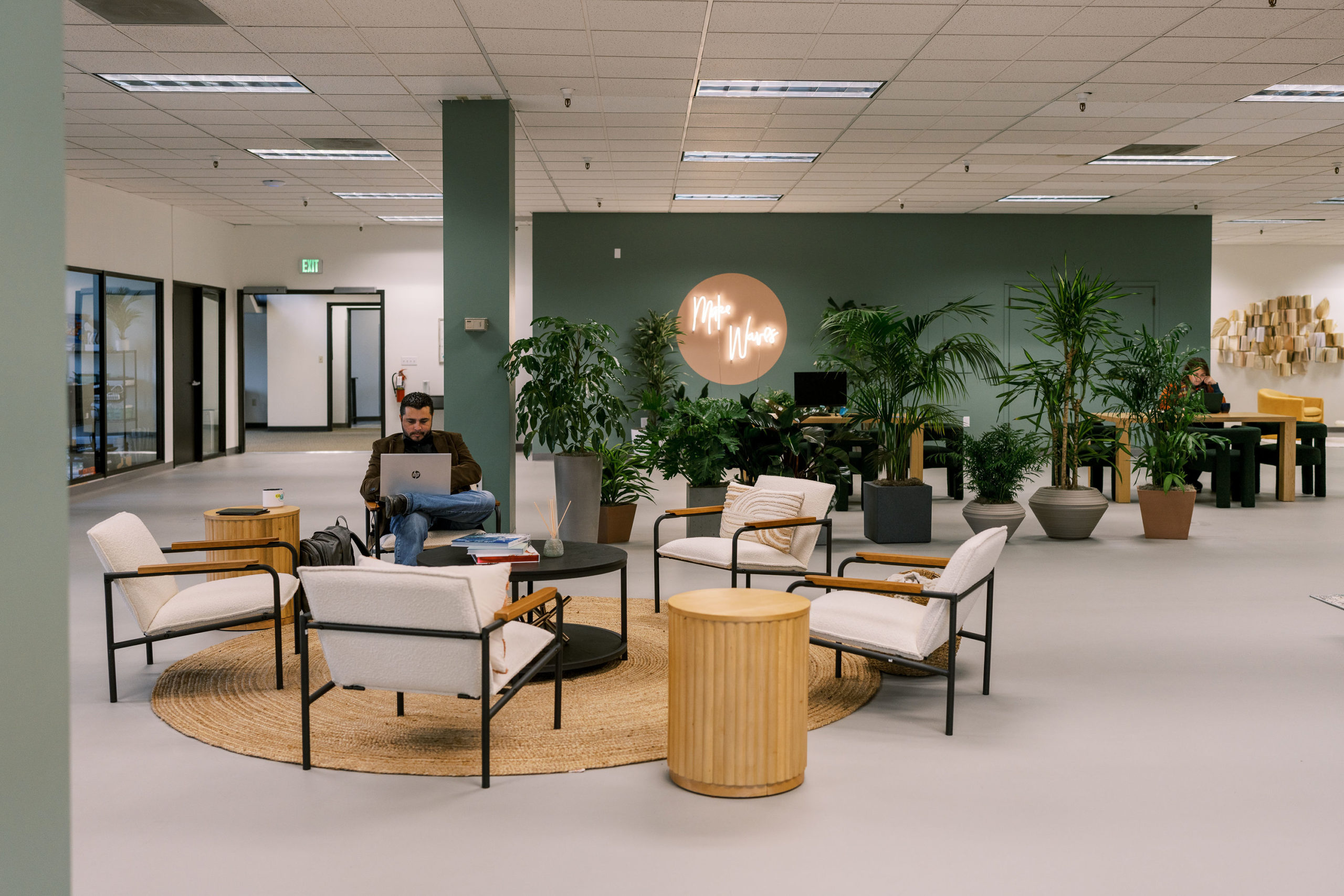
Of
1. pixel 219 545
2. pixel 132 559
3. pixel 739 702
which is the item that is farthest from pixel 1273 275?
pixel 132 559

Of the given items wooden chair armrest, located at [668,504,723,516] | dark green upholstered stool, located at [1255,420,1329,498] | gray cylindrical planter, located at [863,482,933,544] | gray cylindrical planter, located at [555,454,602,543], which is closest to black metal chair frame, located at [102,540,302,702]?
wooden chair armrest, located at [668,504,723,516]

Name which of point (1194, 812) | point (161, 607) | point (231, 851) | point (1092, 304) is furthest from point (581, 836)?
point (1092, 304)

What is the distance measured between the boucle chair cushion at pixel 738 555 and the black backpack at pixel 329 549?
1.69 meters

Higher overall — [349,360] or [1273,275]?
[1273,275]

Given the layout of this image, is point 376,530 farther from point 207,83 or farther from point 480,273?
point 207,83

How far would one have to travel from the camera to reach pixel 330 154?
9.96m

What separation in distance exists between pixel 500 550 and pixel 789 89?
190 inches

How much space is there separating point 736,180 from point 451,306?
482cm

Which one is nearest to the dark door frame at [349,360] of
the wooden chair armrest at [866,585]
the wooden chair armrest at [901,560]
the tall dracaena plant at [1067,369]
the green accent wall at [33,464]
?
the tall dracaena plant at [1067,369]

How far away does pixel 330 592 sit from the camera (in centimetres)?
326

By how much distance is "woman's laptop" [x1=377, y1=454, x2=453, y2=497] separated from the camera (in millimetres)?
5672

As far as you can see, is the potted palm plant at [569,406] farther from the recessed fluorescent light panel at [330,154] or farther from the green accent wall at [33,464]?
the green accent wall at [33,464]

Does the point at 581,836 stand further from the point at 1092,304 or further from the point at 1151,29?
the point at 1092,304

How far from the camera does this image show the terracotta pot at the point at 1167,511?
320 inches
